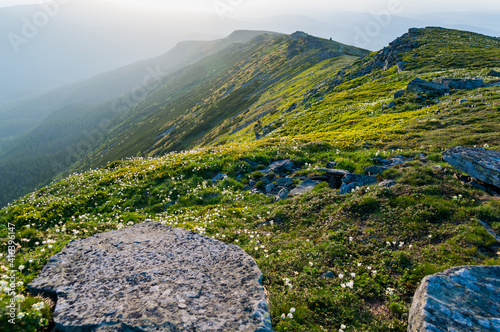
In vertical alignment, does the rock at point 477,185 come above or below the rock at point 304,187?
above

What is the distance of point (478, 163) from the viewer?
11117 millimetres

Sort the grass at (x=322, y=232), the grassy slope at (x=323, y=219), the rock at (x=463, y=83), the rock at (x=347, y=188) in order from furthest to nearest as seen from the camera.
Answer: the rock at (x=463, y=83) < the rock at (x=347, y=188) < the grassy slope at (x=323, y=219) < the grass at (x=322, y=232)

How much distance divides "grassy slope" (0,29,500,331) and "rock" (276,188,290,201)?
646 mm

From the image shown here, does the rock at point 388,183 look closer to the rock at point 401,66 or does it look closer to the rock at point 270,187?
the rock at point 270,187

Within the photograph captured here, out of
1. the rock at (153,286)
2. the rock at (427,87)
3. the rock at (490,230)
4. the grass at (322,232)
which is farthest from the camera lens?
the rock at (427,87)

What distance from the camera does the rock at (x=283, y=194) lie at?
560 inches

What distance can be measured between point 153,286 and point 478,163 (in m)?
14.7

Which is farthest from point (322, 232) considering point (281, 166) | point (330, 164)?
point (281, 166)

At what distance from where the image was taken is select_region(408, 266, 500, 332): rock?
512 cm

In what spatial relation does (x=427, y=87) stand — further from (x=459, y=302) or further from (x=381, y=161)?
(x=459, y=302)

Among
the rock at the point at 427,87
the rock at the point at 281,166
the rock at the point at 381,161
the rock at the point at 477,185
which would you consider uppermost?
the rock at the point at 427,87

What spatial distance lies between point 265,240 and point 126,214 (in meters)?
8.84

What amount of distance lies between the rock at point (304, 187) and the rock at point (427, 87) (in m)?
30.5

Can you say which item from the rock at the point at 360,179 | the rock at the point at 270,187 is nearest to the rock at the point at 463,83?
the rock at the point at 360,179
